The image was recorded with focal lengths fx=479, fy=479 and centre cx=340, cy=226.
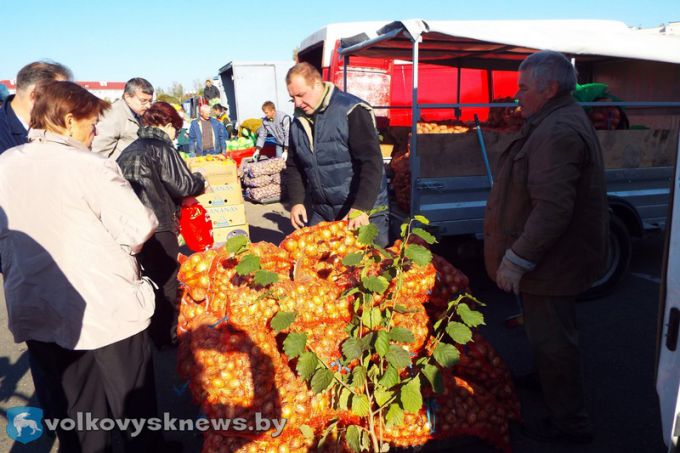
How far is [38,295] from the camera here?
6.76 feet

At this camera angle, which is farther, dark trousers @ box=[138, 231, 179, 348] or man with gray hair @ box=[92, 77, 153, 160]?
man with gray hair @ box=[92, 77, 153, 160]

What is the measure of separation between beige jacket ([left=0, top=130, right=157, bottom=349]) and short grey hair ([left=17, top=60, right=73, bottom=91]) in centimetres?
106

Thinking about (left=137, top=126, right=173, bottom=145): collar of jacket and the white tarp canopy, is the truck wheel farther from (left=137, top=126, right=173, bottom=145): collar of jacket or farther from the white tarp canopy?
(left=137, top=126, right=173, bottom=145): collar of jacket

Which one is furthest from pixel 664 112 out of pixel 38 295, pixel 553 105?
pixel 38 295

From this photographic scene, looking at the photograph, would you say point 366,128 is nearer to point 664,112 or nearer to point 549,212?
point 549,212

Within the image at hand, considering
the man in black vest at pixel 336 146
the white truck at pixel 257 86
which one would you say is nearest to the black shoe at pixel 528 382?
the man in black vest at pixel 336 146

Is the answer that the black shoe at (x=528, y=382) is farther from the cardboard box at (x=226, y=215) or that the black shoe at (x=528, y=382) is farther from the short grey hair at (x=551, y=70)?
the cardboard box at (x=226, y=215)

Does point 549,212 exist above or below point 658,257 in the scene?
above

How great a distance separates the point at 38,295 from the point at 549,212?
7.75ft

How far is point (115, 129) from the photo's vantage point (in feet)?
14.8

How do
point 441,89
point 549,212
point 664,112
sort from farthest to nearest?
point 441,89 → point 664,112 → point 549,212

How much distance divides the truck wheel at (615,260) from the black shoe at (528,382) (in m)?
1.77

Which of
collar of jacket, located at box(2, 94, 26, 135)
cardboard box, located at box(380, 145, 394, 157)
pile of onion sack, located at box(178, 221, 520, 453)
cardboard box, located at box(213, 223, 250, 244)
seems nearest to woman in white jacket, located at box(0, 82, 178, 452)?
pile of onion sack, located at box(178, 221, 520, 453)

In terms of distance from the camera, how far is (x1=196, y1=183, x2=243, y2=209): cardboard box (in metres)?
5.95
